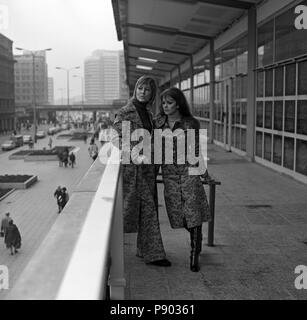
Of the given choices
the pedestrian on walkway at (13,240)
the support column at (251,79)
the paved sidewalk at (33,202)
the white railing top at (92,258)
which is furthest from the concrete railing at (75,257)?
the support column at (251,79)

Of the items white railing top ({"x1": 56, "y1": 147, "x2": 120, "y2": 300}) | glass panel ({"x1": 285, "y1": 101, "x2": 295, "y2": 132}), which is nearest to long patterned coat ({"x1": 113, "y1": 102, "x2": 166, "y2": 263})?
white railing top ({"x1": 56, "y1": 147, "x2": 120, "y2": 300})

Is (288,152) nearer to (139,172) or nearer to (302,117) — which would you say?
(302,117)

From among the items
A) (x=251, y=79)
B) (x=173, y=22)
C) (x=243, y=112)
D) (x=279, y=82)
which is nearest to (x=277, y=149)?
(x=279, y=82)

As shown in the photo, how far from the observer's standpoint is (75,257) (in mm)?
1530

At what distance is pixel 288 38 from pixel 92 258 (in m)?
11.1

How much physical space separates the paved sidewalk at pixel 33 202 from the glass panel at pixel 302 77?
5824 millimetres

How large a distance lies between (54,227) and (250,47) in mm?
14099

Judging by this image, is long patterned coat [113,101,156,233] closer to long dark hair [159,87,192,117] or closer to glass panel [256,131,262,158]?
long dark hair [159,87,192,117]

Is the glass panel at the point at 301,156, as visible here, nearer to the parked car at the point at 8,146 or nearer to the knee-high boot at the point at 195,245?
the knee-high boot at the point at 195,245

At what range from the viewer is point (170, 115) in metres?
4.36

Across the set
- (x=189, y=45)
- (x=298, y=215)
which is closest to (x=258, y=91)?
(x=298, y=215)

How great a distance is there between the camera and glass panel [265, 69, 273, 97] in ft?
43.6

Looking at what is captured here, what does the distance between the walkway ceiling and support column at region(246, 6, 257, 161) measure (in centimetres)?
48
